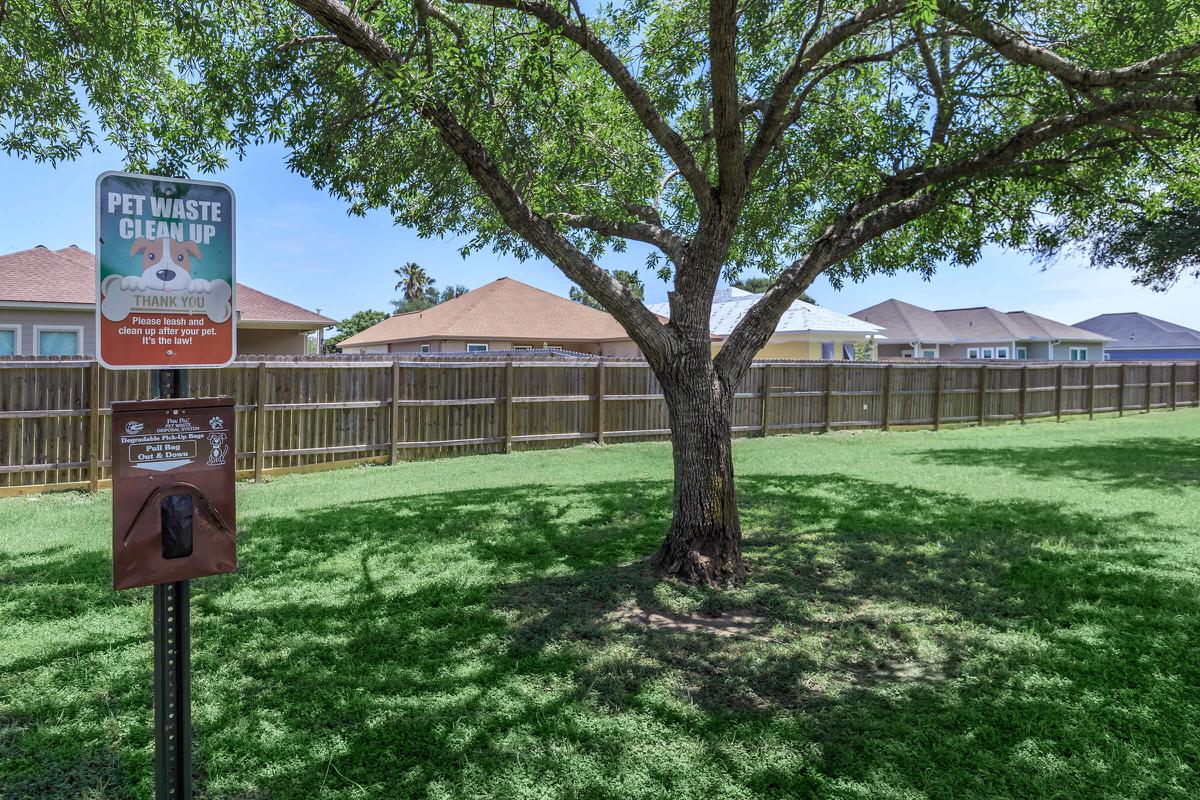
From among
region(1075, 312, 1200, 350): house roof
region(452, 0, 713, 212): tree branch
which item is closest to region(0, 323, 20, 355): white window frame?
region(452, 0, 713, 212): tree branch

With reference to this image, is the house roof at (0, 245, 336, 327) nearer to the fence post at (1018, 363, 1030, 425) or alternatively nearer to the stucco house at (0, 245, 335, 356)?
the stucco house at (0, 245, 335, 356)

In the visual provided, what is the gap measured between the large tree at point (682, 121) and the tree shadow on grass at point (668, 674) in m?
1.16

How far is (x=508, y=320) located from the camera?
1025 inches

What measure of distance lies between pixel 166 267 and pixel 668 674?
302 centimetres

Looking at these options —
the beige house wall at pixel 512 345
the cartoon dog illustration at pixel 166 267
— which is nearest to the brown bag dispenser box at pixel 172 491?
the cartoon dog illustration at pixel 166 267

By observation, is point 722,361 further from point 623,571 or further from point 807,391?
point 807,391

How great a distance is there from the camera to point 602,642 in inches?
170

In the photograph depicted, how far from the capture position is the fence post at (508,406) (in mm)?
13148

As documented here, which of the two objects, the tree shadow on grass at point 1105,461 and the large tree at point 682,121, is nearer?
the large tree at point 682,121

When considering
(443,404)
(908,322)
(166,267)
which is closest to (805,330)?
(908,322)

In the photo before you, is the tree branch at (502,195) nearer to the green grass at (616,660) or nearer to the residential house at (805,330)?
the green grass at (616,660)

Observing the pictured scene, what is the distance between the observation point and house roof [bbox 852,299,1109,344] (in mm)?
34938

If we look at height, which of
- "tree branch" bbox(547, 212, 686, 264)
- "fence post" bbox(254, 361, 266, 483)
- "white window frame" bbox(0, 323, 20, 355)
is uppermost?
"tree branch" bbox(547, 212, 686, 264)

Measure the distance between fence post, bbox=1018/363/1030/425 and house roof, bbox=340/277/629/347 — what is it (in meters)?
12.3
